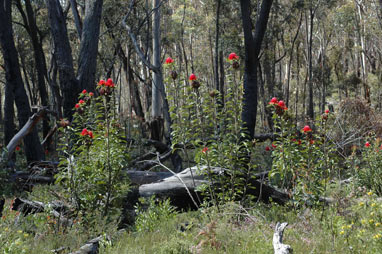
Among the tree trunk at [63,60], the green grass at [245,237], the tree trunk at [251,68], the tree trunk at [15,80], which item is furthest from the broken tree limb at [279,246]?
the tree trunk at [15,80]

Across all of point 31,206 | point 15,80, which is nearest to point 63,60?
point 15,80

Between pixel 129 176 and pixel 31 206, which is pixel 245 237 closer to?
pixel 31 206

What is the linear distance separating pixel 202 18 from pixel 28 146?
22.1 m

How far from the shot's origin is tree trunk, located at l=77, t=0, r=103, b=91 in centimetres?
773

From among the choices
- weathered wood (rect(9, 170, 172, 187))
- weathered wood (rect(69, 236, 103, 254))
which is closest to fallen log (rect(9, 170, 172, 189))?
weathered wood (rect(9, 170, 172, 187))

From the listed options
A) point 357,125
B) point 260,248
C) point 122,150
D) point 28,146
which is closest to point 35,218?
point 122,150

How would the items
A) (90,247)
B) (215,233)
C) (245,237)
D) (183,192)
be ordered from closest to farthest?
(90,247)
(215,233)
(245,237)
(183,192)

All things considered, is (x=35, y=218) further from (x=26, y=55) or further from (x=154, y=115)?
(x=26, y=55)

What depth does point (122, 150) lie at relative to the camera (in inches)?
183

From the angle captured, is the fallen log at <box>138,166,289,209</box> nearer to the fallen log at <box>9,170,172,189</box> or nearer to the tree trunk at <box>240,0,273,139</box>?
the fallen log at <box>9,170,172,189</box>

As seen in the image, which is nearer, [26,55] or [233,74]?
[233,74]

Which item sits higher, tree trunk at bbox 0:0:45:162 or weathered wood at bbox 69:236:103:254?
tree trunk at bbox 0:0:45:162

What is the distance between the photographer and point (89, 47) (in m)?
7.83

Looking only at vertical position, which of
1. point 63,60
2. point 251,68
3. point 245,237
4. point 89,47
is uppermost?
point 89,47
